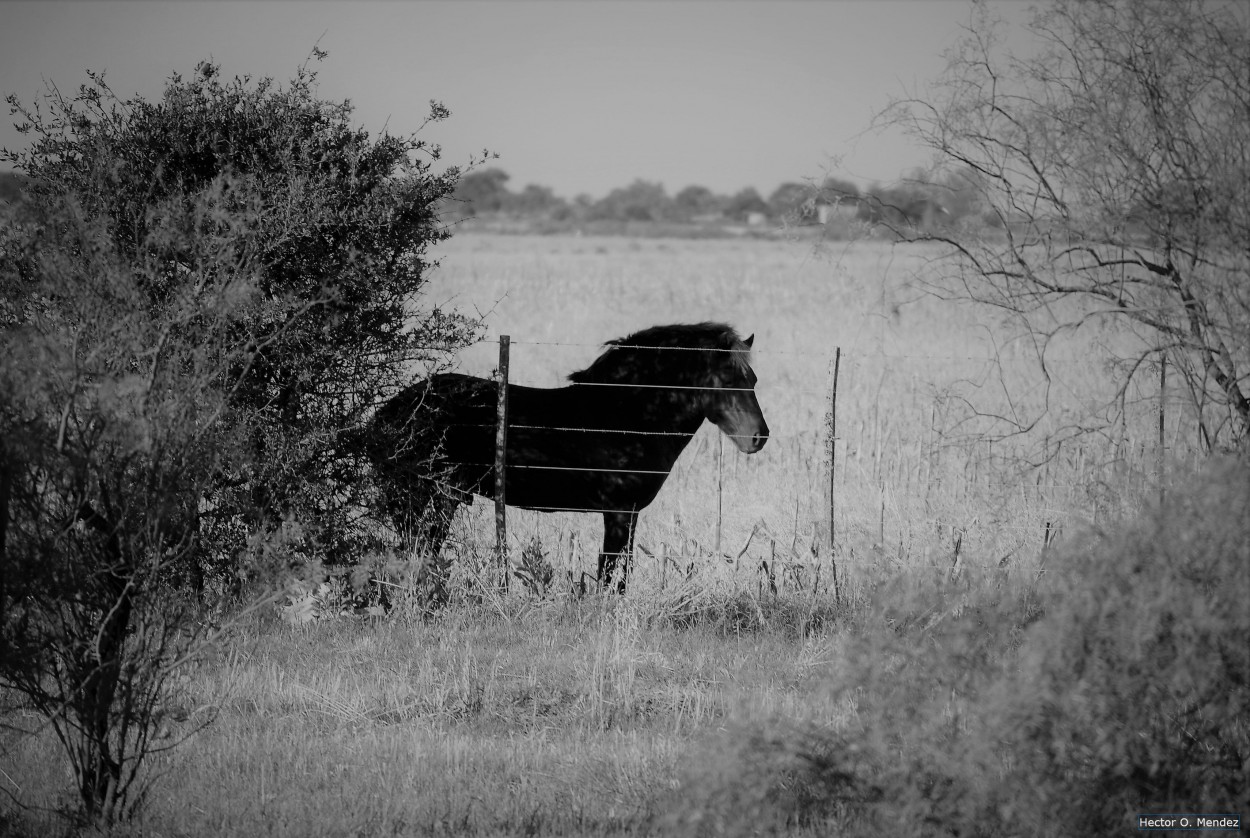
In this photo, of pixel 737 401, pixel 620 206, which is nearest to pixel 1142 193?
pixel 737 401

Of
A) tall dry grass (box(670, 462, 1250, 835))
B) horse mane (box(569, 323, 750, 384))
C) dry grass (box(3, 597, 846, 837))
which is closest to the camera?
tall dry grass (box(670, 462, 1250, 835))

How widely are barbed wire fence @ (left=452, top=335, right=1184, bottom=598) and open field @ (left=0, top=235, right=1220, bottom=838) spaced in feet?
0.13

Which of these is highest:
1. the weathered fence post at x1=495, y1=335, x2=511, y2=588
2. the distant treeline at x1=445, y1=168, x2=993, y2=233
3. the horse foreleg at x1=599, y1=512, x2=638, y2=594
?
the distant treeline at x1=445, y1=168, x2=993, y2=233

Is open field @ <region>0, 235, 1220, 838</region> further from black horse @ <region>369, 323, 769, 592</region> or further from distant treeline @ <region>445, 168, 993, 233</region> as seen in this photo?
distant treeline @ <region>445, 168, 993, 233</region>

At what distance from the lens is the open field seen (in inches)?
154

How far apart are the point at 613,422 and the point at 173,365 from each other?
4156mm

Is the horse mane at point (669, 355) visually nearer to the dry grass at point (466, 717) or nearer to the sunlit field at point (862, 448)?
the sunlit field at point (862, 448)

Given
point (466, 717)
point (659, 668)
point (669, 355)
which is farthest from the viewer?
point (669, 355)

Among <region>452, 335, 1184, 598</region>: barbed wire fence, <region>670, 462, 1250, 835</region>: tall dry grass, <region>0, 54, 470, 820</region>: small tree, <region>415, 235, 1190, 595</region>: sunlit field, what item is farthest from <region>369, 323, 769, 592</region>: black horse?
<region>670, 462, 1250, 835</region>: tall dry grass

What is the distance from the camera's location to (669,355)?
7.82m

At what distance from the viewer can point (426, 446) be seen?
7.27m

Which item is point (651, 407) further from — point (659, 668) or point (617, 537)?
point (659, 668)

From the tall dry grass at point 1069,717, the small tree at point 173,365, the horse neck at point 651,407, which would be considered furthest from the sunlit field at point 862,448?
the small tree at point 173,365

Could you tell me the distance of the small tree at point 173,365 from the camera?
149 inches
